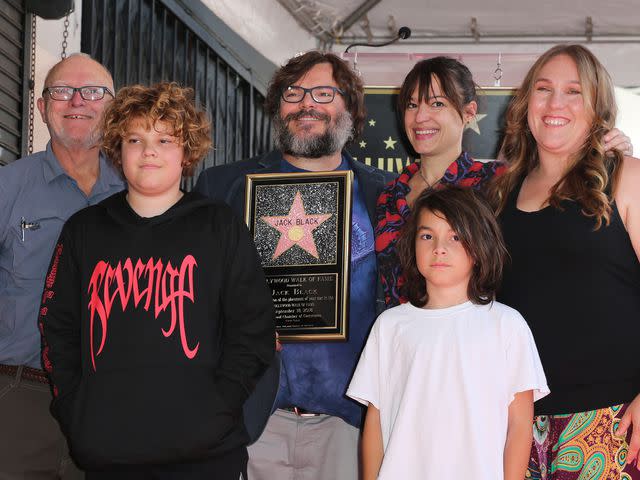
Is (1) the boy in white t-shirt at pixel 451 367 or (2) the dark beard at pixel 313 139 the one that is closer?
(1) the boy in white t-shirt at pixel 451 367

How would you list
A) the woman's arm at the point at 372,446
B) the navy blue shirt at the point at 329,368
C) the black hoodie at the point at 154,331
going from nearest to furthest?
the black hoodie at the point at 154,331 → the woman's arm at the point at 372,446 → the navy blue shirt at the point at 329,368

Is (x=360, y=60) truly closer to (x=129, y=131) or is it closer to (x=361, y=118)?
(x=361, y=118)

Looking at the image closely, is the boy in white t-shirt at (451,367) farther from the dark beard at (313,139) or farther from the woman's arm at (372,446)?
the dark beard at (313,139)

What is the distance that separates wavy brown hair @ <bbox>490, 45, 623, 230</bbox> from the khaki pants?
3.46 ft

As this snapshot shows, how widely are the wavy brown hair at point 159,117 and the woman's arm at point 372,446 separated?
0.98m

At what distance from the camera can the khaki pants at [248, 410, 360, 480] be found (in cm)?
331

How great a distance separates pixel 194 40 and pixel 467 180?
3.90 meters

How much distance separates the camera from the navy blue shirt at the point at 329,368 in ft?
10.8

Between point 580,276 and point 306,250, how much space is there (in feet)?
3.52

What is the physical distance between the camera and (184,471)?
2.48m

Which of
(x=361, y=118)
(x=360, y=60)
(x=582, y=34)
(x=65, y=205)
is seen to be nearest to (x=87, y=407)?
(x=65, y=205)

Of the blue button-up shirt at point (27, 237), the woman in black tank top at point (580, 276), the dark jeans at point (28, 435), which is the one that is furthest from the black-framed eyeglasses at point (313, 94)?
the dark jeans at point (28, 435)

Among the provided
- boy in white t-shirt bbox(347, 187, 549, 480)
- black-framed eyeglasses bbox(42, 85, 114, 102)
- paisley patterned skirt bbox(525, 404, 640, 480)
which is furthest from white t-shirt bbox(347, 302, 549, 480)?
black-framed eyeglasses bbox(42, 85, 114, 102)

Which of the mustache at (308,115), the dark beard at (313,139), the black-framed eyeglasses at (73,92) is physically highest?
the black-framed eyeglasses at (73,92)
